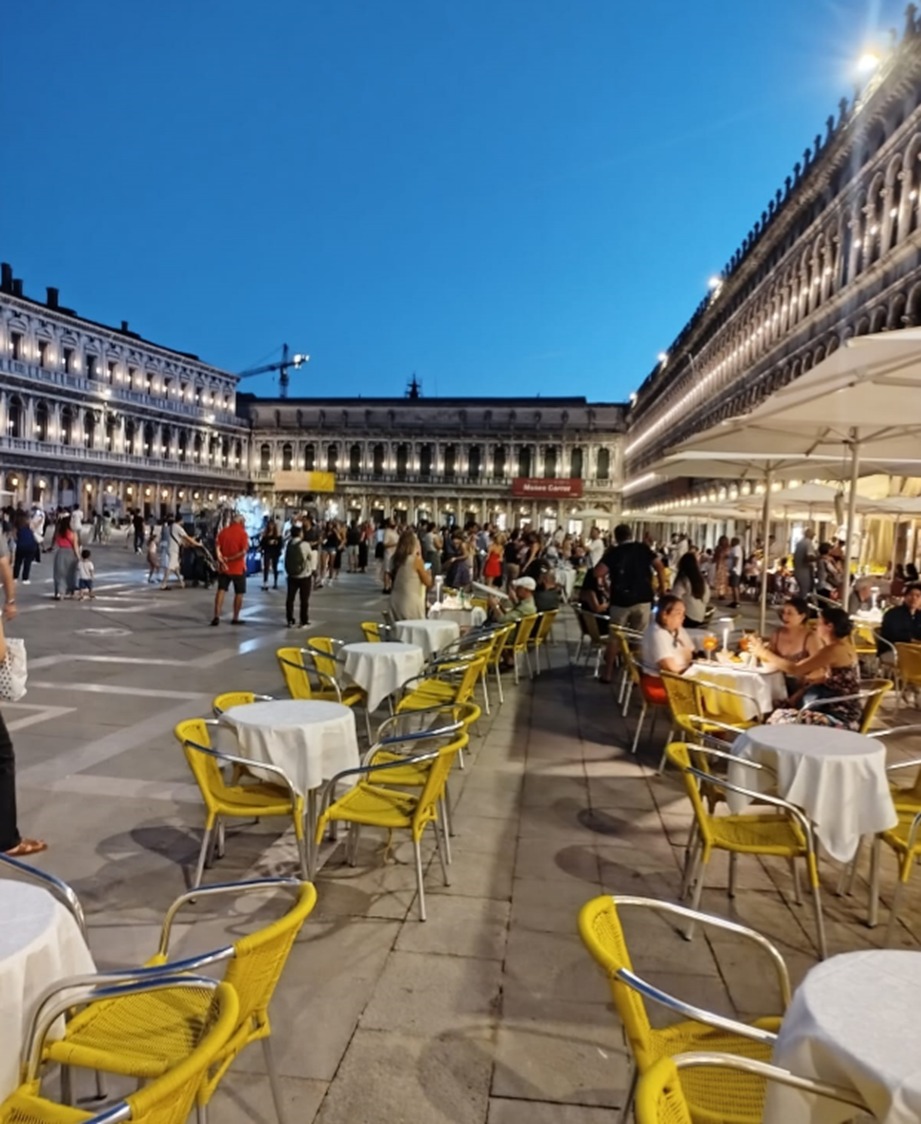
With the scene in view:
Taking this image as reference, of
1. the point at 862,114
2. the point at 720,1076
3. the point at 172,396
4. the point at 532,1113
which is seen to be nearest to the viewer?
the point at 720,1076

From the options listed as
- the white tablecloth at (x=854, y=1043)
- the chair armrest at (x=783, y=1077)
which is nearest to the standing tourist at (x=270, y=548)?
the white tablecloth at (x=854, y=1043)

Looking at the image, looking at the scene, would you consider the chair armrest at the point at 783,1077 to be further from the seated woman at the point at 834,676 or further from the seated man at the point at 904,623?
the seated man at the point at 904,623

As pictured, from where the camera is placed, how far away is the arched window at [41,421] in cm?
5209

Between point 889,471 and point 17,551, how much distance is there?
591 inches

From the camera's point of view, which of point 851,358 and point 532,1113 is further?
point 851,358

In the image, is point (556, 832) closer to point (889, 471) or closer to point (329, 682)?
point (329, 682)

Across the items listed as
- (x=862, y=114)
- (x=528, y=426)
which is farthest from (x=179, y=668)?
(x=528, y=426)

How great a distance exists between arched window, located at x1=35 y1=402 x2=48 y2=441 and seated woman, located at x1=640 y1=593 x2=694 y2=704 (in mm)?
53543

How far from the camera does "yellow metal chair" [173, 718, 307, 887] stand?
371 centimetres

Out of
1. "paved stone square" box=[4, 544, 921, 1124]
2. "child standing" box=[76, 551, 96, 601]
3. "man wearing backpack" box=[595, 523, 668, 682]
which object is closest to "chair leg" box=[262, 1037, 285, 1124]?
"paved stone square" box=[4, 544, 921, 1124]

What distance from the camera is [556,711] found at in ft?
25.7

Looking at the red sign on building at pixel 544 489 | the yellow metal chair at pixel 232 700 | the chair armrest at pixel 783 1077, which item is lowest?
the chair armrest at pixel 783 1077

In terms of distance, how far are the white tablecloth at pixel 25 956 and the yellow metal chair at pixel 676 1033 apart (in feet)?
4.22

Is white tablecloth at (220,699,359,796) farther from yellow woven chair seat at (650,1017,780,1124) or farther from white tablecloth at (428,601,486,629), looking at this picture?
white tablecloth at (428,601,486,629)
